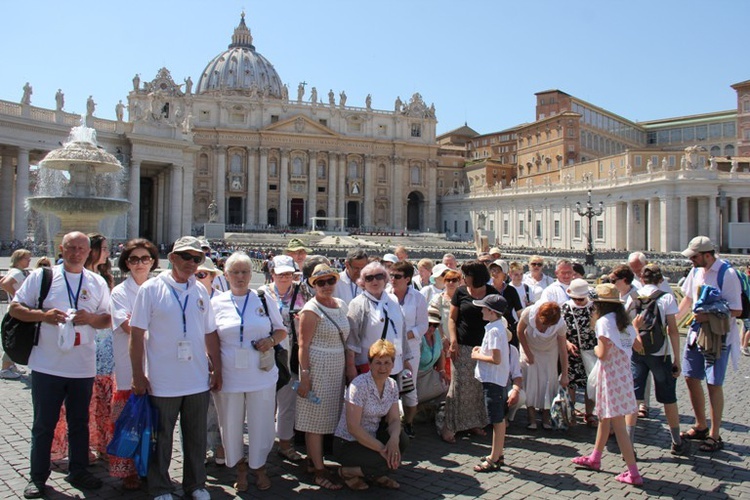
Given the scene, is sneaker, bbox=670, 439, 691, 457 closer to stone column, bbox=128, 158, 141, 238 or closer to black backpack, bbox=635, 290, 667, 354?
black backpack, bbox=635, 290, 667, 354

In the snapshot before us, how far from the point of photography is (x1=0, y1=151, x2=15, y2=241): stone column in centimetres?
3139

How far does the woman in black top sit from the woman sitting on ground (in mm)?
1323

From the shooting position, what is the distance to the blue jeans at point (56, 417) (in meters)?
4.75

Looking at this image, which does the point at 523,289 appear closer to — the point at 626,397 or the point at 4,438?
the point at 626,397

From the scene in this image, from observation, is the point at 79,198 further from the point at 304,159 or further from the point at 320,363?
the point at 304,159

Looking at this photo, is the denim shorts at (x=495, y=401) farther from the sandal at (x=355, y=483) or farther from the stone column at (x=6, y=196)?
the stone column at (x=6, y=196)

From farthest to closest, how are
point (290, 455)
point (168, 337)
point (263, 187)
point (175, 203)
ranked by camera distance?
point (263, 187)
point (175, 203)
point (290, 455)
point (168, 337)

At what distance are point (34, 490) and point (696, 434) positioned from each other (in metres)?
6.35

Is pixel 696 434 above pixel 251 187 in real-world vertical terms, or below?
below

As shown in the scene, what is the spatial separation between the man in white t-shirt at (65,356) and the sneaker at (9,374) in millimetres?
4261

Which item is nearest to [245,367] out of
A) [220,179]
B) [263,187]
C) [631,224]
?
[631,224]

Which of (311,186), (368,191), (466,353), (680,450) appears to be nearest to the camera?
(680,450)

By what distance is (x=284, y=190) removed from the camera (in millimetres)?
70312

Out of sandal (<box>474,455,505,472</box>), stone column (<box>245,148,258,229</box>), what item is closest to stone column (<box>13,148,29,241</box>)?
sandal (<box>474,455,505,472</box>)
